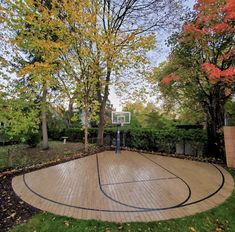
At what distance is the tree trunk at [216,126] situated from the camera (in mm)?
7648

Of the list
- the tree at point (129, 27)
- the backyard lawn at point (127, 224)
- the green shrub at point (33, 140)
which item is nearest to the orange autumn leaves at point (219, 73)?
the tree at point (129, 27)

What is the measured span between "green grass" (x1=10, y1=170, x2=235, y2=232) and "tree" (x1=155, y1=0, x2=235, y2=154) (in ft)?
14.7

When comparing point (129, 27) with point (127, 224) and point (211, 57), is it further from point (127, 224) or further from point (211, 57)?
point (127, 224)

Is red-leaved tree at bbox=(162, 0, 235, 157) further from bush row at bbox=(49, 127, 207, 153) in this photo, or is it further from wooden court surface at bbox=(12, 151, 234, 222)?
wooden court surface at bbox=(12, 151, 234, 222)

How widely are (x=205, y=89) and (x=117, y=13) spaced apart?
640 cm

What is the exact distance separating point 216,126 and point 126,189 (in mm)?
5114

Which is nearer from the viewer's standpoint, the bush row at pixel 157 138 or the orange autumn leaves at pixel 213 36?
the orange autumn leaves at pixel 213 36

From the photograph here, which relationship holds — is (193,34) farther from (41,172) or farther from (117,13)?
(41,172)

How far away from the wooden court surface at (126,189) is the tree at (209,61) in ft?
7.47

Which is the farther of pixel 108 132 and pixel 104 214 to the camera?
pixel 108 132

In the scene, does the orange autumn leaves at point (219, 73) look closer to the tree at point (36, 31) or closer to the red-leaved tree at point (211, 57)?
the red-leaved tree at point (211, 57)

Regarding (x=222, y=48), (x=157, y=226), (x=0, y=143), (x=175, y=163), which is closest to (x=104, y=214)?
(x=157, y=226)

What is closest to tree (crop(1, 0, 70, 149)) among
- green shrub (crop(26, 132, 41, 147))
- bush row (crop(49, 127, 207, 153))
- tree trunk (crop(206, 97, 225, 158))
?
green shrub (crop(26, 132, 41, 147))

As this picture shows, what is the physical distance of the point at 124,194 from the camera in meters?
4.42
